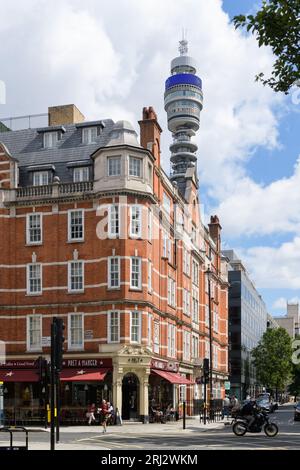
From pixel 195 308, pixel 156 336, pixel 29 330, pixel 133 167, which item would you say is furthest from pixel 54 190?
pixel 195 308

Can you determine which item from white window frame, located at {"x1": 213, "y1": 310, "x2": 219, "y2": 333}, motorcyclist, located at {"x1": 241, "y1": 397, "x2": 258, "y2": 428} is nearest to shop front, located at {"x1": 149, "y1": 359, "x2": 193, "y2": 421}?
motorcyclist, located at {"x1": 241, "y1": 397, "x2": 258, "y2": 428}

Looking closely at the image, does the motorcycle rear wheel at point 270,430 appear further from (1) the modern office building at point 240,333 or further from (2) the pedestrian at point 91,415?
(1) the modern office building at point 240,333

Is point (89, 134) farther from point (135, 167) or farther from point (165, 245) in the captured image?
point (165, 245)

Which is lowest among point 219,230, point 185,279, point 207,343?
point 207,343

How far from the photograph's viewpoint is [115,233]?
4644cm

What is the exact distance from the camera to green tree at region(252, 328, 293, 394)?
11288 cm

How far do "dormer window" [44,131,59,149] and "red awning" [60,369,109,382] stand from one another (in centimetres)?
1628

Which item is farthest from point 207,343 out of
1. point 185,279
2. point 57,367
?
point 57,367

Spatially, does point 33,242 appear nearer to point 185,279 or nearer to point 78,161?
point 78,161

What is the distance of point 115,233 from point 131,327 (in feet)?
19.4

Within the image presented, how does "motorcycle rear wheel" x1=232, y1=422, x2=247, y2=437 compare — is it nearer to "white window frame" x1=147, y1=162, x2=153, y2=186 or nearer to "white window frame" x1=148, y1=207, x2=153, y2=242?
"white window frame" x1=148, y1=207, x2=153, y2=242

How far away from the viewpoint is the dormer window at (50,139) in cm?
5284

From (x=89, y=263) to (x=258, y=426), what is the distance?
19552mm

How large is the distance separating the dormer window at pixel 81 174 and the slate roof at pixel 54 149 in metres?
0.47
